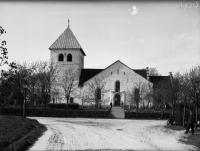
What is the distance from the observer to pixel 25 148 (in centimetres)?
955

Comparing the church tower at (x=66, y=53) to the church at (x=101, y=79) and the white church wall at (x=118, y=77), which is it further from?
the white church wall at (x=118, y=77)

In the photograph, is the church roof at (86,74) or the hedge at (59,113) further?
the church roof at (86,74)

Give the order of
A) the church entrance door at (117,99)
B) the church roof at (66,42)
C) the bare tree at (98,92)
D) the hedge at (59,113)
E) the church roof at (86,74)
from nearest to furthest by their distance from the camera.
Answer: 1. the hedge at (59,113)
2. the bare tree at (98,92)
3. the church entrance door at (117,99)
4. the church roof at (66,42)
5. the church roof at (86,74)

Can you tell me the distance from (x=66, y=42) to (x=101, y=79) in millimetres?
10114

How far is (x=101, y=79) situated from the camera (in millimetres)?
42906

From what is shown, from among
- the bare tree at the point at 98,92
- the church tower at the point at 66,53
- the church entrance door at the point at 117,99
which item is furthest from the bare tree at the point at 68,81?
the church entrance door at the point at 117,99

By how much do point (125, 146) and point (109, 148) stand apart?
0.92m

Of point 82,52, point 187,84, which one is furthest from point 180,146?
point 82,52

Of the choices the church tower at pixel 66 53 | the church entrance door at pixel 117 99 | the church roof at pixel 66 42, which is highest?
the church roof at pixel 66 42

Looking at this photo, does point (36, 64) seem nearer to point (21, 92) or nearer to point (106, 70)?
point (21, 92)

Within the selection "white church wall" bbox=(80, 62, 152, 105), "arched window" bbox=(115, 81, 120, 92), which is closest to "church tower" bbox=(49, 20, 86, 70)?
"white church wall" bbox=(80, 62, 152, 105)

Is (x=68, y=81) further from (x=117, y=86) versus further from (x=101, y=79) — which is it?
(x=117, y=86)

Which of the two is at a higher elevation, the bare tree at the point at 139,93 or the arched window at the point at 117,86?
the arched window at the point at 117,86

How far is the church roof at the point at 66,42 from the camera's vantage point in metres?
44.1
